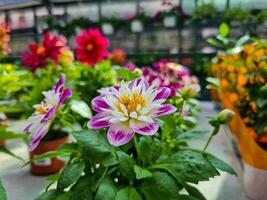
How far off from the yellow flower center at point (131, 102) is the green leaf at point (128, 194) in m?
0.13

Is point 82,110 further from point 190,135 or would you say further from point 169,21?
point 169,21

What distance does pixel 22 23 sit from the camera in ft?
13.3

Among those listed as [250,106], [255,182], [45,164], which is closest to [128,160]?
[255,182]

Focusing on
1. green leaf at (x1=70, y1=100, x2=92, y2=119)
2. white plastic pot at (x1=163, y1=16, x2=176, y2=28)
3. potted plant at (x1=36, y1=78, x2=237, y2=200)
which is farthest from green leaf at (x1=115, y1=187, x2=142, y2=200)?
white plastic pot at (x1=163, y1=16, x2=176, y2=28)

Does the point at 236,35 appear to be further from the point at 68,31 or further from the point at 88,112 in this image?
the point at 88,112

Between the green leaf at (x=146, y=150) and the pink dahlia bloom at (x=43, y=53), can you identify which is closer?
the green leaf at (x=146, y=150)

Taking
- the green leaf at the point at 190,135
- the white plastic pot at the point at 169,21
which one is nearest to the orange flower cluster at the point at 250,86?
the green leaf at the point at 190,135

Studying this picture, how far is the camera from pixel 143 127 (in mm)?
529

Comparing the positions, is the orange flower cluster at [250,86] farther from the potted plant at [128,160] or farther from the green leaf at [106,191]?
the green leaf at [106,191]

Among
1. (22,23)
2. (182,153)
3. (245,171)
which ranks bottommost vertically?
(245,171)

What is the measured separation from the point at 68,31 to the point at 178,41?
51.0 inches

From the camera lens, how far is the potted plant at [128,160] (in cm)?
54

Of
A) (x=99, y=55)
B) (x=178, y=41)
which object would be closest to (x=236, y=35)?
(x=178, y=41)

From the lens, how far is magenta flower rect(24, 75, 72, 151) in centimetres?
58
